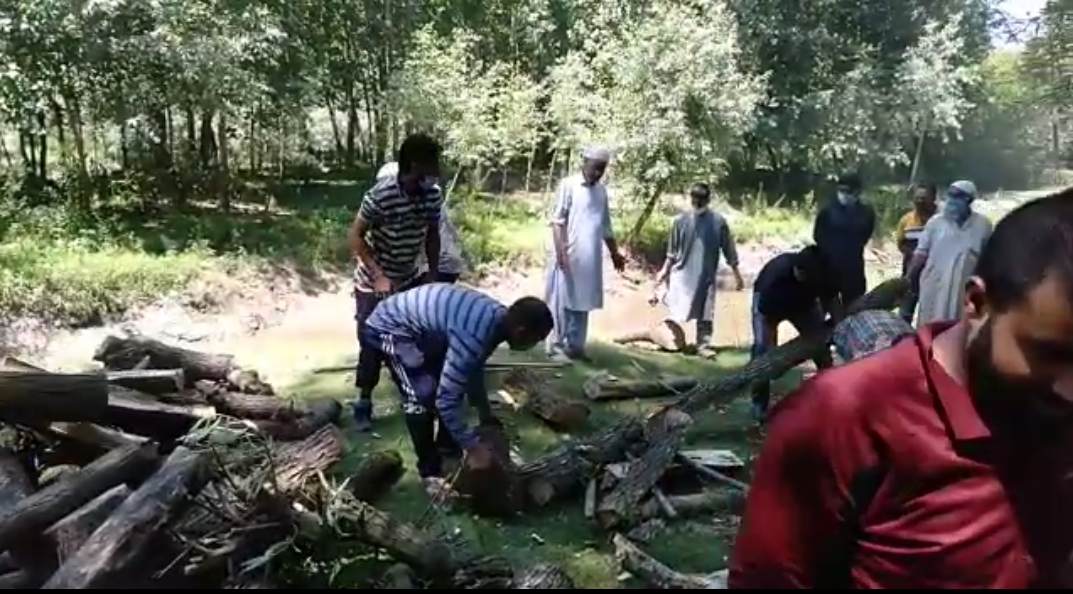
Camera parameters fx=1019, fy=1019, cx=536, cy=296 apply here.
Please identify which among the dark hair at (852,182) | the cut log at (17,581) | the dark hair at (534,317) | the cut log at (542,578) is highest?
the dark hair at (852,182)

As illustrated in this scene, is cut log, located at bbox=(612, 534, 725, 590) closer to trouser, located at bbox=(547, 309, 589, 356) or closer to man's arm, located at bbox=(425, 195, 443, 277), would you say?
man's arm, located at bbox=(425, 195, 443, 277)

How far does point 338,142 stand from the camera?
80.2ft

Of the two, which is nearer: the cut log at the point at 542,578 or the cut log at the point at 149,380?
the cut log at the point at 542,578

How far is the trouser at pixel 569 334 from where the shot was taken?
873cm

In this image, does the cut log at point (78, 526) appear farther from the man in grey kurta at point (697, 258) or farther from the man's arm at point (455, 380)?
the man in grey kurta at point (697, 258)

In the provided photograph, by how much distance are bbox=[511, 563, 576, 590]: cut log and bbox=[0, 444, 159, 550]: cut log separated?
1.75 meters

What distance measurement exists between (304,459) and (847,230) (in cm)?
417

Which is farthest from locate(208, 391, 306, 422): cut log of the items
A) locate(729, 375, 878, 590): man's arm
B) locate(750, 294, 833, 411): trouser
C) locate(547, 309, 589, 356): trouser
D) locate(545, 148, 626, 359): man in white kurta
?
locate(729, 375, 878, 590): man's arm

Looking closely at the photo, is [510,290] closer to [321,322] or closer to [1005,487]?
[321,322]

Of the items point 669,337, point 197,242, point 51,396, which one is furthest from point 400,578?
point 197,242

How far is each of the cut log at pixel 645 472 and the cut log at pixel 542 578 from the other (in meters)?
0.81

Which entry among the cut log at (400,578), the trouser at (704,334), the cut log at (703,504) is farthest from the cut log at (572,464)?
the trouser at (704,334)

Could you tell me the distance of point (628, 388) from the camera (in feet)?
25.4

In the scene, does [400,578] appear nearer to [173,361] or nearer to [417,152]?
[417,152]
